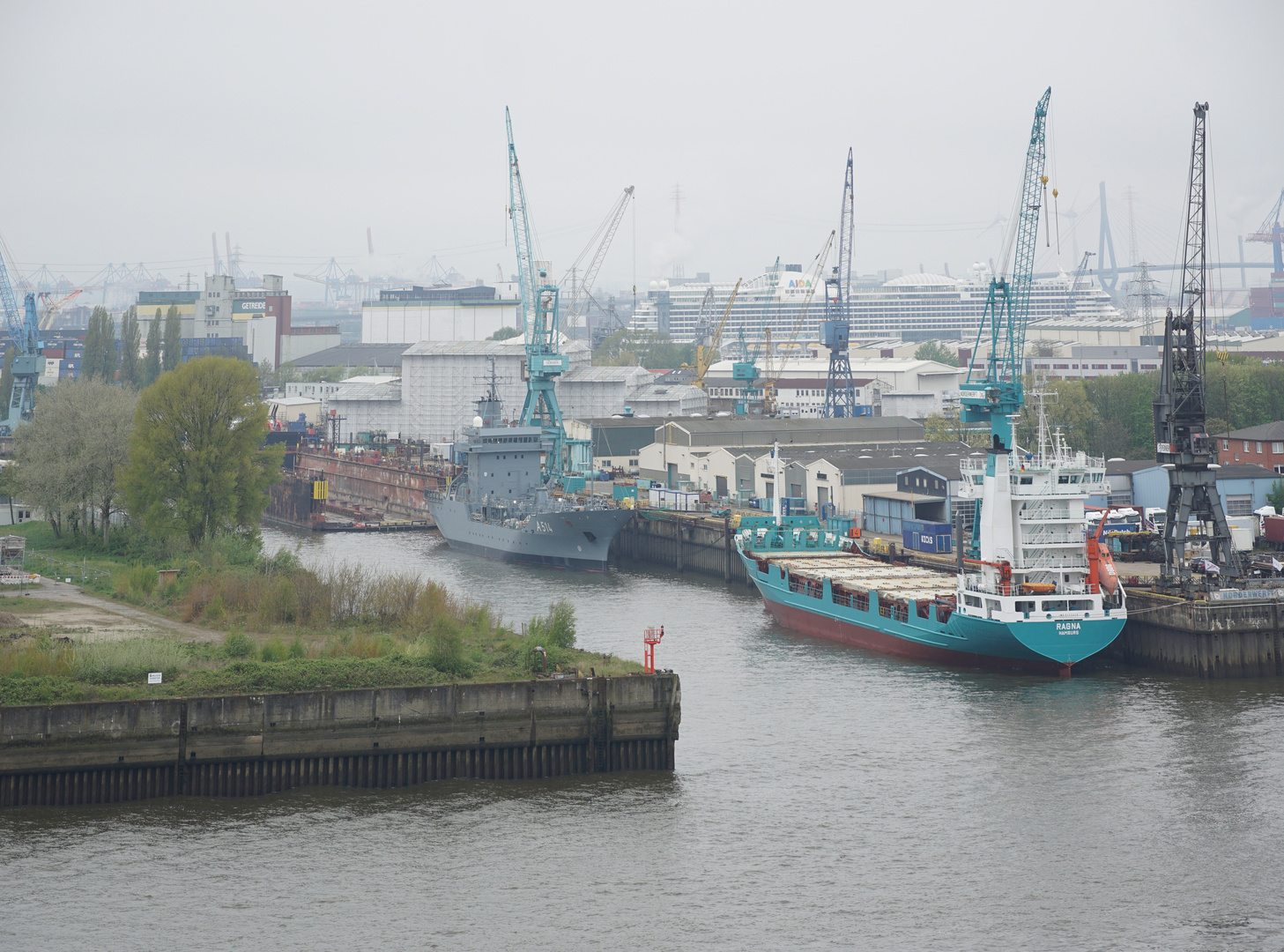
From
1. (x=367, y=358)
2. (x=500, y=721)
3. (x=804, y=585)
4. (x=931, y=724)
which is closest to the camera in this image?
(x=500, y=721)

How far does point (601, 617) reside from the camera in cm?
4512

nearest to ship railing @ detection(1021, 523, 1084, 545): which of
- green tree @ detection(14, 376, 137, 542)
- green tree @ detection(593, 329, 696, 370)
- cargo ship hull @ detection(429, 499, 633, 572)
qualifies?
cargo ship hull @ detection(429, 499, 633, 572)

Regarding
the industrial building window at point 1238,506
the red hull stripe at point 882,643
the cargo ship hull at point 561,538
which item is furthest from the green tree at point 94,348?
the industrial building window at point 1238,506

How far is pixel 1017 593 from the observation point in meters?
37.3

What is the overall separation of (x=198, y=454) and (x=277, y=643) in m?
19.6

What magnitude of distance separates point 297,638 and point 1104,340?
120671 millimetres

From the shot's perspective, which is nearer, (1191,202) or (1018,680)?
(1018,680)

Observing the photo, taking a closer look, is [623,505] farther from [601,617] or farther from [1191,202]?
[1191,202]

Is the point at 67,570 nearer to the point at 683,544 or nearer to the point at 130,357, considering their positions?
the point at 683,544

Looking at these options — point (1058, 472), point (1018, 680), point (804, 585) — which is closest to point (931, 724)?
point (1018, 680)

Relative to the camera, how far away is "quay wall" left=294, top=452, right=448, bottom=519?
77.4m

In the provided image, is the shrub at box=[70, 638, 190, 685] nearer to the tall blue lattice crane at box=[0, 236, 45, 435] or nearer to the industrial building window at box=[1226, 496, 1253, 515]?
the industrial building window at box=[1226, 496, 1253, 515]

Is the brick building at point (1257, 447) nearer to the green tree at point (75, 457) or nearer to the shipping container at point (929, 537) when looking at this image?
the shipping container at point (929, 537)

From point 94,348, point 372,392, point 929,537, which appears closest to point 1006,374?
point 929,537
